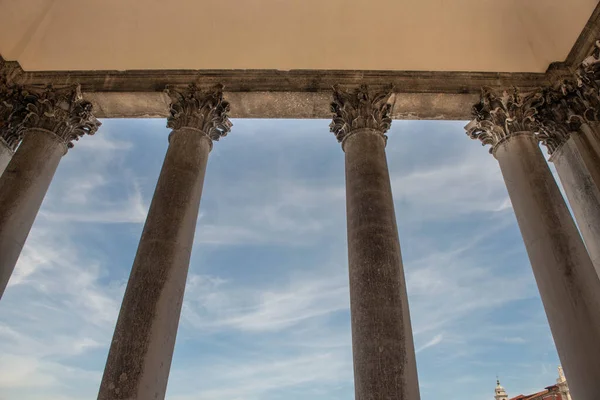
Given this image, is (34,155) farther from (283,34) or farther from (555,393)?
(555,393)

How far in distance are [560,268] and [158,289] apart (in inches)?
515

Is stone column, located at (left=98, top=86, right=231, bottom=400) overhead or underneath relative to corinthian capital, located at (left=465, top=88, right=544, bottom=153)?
underneath

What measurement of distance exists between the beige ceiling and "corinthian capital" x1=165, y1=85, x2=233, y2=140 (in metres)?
3.28

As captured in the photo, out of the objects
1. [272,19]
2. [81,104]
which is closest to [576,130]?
[272,19]

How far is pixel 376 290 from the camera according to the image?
40.8 feet

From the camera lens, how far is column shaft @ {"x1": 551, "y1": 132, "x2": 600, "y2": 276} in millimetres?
16391

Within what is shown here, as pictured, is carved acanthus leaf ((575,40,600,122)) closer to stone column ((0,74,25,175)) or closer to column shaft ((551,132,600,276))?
column shaft ((551,132,600,276))

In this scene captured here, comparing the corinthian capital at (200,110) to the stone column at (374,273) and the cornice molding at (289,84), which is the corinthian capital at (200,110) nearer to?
the cornice molding at (289,84)

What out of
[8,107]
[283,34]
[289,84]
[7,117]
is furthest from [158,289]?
[283,34]

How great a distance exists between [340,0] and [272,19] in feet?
12.1

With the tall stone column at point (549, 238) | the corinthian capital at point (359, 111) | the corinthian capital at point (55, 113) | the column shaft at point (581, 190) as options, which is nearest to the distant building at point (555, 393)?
the column shaft at point (581, 190)

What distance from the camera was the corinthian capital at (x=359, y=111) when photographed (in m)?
17.9

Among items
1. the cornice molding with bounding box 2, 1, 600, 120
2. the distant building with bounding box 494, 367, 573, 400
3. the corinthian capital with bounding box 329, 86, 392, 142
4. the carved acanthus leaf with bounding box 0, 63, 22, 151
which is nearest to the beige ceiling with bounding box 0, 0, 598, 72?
the cornice molding with bounding box 2, 1, 600, 120

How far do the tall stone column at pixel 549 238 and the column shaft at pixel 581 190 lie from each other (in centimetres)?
158
